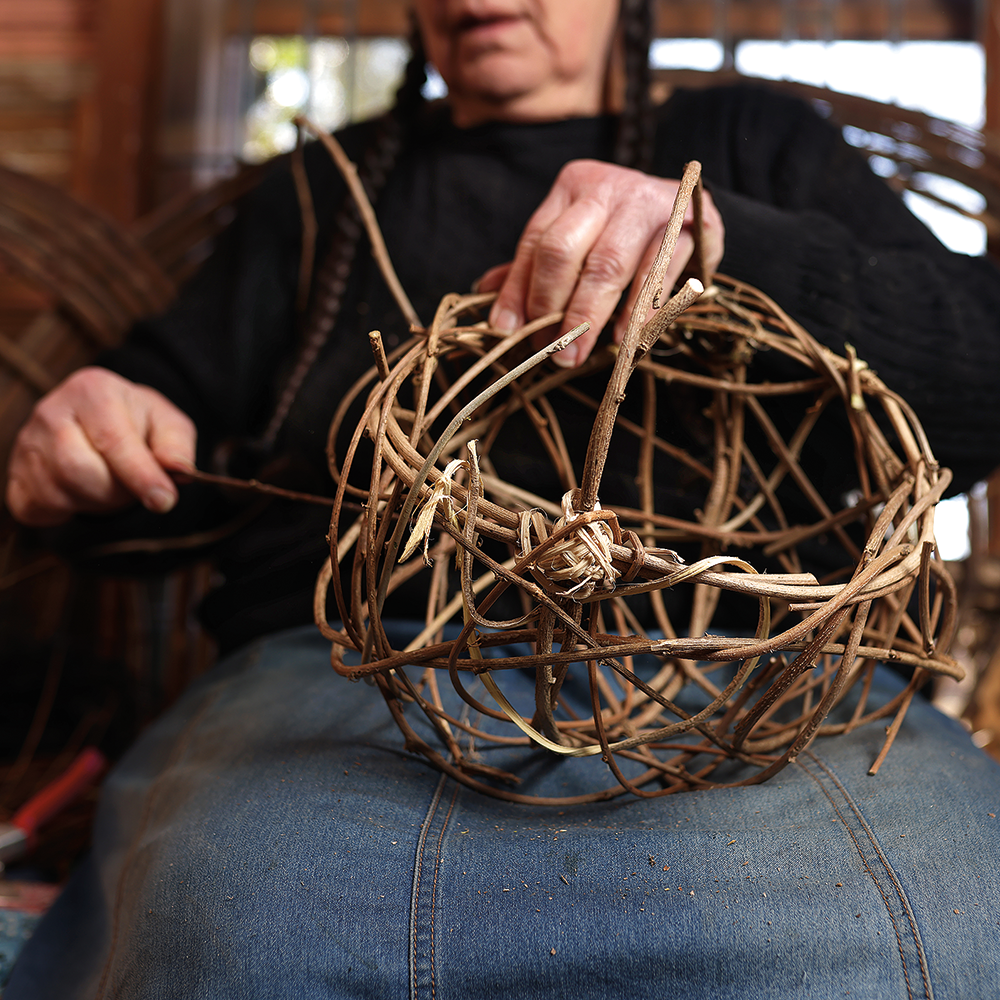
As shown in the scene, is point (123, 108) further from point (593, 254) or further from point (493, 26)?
point (593, 254)

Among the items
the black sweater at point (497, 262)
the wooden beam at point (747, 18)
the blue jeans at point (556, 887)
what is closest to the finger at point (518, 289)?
the black sweater at point (497, 262)

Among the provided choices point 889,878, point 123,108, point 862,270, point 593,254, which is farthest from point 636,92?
point 123,108

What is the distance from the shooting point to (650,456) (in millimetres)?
482

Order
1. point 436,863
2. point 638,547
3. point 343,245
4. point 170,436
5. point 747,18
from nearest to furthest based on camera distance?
point 638,547 → point 436,863 → point 170,436 → point 343,245 → point 747,18

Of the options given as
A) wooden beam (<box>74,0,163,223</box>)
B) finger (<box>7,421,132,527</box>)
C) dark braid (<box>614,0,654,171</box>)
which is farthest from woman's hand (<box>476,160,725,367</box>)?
wooden beam (<box>74,0,163,223</box>)

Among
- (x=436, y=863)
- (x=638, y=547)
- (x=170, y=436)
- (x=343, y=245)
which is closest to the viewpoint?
(x=638, y=547)

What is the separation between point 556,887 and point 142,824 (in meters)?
0.28

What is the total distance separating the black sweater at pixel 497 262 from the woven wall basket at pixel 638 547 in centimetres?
6

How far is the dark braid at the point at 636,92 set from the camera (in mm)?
677

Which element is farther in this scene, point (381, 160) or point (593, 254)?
point (381, 160)

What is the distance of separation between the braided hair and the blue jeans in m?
0.33

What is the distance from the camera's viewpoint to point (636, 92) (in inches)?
27.9

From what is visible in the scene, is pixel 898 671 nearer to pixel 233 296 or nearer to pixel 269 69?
pixel 233 296

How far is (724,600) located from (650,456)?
147 millimetres
